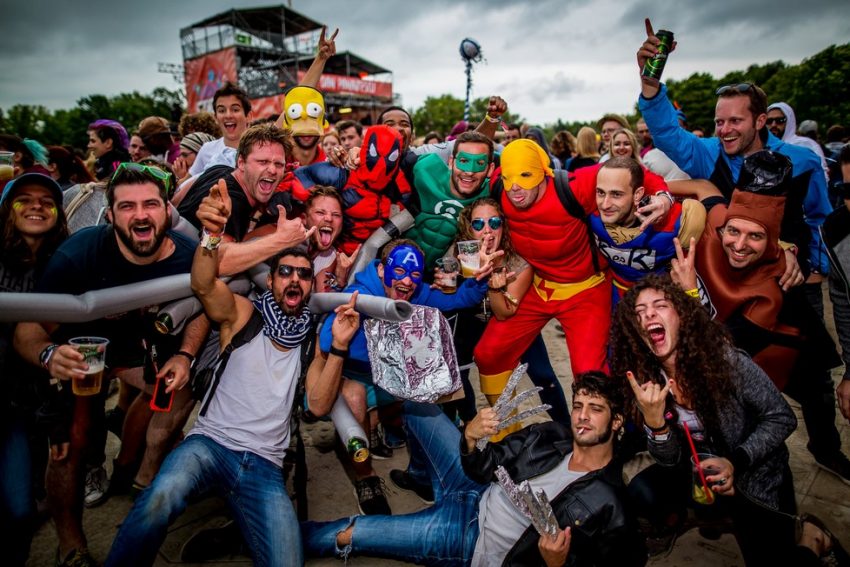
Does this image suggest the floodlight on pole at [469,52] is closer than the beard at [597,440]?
No

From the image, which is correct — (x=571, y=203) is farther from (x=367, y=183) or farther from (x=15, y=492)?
(x=15, y=492)

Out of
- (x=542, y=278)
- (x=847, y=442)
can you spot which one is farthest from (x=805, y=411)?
(x=542, y=278)

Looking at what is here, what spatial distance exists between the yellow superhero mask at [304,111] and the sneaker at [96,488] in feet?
9.66

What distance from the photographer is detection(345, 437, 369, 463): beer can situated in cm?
291

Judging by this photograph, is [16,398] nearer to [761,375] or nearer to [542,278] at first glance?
[542,278]

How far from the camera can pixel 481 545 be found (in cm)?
240

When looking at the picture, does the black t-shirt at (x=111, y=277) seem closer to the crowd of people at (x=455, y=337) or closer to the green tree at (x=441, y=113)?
the crowd of people at (x=455, y=337)

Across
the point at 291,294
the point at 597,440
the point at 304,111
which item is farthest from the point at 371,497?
the point at 304,111

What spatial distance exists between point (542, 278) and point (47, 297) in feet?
9.55

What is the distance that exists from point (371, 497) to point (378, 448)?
0.81 metres

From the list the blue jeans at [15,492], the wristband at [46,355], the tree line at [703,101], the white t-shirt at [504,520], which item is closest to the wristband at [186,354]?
the wristband at [46,355]

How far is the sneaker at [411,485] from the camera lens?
330 centimetres

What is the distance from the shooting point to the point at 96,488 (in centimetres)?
324

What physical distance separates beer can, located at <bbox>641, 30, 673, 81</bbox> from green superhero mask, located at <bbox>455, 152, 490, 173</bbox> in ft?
3.89
